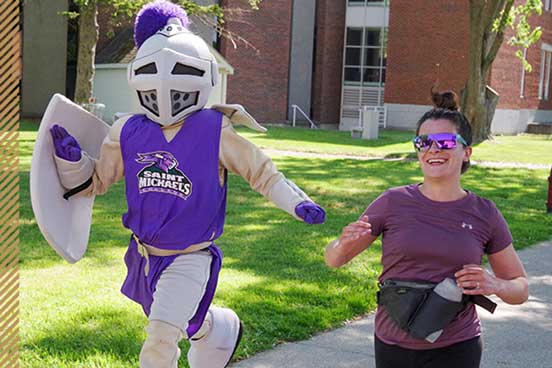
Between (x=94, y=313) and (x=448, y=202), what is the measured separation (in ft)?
10.6

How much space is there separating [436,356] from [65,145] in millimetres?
2225

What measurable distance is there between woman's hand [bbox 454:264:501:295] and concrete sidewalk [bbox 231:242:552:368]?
82.9 inches

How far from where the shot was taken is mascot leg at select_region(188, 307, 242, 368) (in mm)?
4535

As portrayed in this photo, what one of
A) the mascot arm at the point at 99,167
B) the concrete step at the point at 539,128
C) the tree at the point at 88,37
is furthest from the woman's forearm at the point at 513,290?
the concrete step at the point at 539,128

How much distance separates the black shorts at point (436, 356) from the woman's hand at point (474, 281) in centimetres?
27

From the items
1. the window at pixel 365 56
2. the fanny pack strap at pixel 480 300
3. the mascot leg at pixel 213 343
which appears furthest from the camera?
the window at pixel 365 56

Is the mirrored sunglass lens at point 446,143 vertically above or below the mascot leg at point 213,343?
above

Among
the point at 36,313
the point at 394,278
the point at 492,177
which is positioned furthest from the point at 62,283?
the point at 492,177

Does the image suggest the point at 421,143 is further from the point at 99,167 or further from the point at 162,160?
the point at 99,167

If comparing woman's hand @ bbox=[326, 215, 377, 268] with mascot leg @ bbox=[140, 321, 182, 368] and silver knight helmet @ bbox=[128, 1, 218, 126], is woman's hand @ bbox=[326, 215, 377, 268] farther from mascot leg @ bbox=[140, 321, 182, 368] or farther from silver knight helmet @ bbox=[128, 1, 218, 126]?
silver knight helmet @ bbox=[128, 1, 218, 126]

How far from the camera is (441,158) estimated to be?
11.2 feet

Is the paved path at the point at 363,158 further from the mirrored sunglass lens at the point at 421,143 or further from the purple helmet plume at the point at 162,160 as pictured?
the mirrored sunglass lens at the point at 421,143

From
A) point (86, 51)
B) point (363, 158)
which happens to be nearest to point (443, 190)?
point (363, 158)

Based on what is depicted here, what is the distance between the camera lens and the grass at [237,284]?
5309 millimetres
